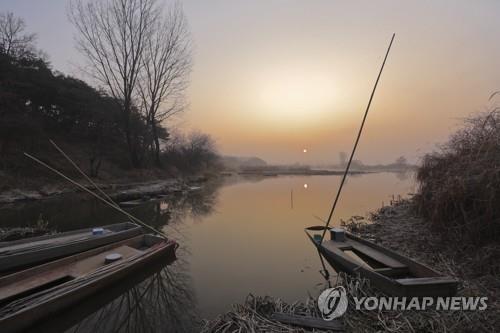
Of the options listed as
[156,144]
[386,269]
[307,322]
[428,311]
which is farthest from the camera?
[156,144]

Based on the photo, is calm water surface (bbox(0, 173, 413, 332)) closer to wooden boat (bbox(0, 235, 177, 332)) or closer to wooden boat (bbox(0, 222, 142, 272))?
wooden boat (bbox(0, 235, 177, 332))

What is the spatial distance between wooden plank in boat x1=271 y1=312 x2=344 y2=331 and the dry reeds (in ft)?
11.1

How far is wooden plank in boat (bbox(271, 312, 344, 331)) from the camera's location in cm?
304

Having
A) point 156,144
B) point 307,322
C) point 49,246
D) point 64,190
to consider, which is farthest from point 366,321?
point 156,144

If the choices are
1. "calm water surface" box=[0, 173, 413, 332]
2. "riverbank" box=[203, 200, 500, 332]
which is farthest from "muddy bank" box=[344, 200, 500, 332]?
"calm water surface" box=[0, 173, 413, 332]

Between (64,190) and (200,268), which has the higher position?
(64,190)

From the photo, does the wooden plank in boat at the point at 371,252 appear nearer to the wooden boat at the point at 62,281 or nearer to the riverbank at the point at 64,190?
the wooden boat at the point at 62,281

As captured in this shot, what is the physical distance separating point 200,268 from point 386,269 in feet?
12.0

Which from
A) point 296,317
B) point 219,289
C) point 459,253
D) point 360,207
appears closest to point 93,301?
point 219,289

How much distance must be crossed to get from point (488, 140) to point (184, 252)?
278 inches

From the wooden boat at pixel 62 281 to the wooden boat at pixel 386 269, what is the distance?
148 inches

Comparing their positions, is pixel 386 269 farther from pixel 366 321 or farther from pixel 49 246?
pixel 49 246

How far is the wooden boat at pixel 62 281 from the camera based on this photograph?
10.2 feet

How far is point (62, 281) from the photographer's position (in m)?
4.20
